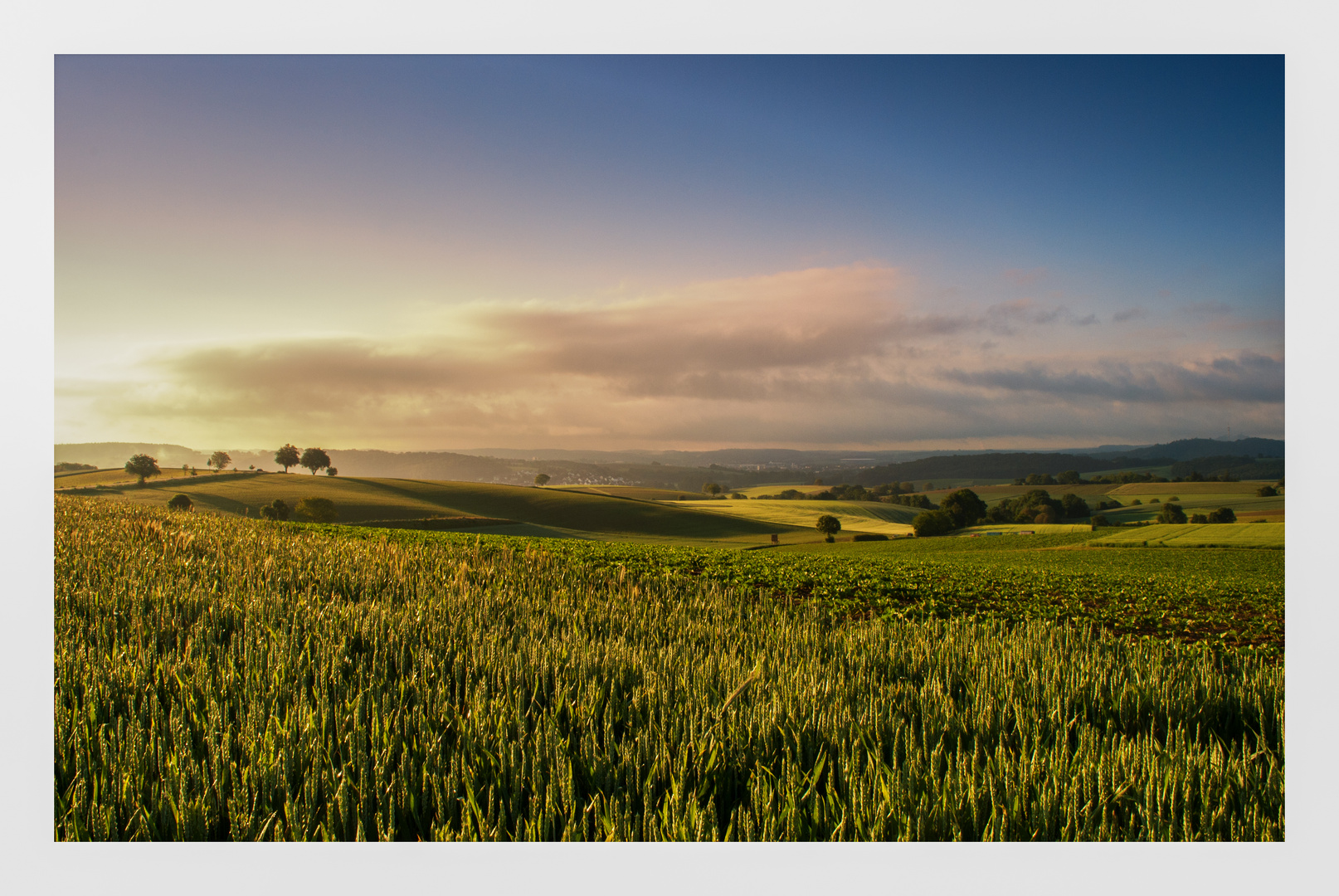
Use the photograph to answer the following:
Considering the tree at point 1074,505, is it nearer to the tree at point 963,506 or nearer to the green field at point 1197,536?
the green field at point 1197,536

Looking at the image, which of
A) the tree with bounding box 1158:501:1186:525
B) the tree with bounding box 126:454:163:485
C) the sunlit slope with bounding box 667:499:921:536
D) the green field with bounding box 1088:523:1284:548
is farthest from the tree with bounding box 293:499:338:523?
the tree with bounding box 1158:501:1186:525

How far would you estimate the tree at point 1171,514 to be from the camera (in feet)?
97.5

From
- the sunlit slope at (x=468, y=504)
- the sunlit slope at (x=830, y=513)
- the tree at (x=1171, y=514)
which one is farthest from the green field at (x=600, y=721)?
the sunlit slope at (x=830, y=513)

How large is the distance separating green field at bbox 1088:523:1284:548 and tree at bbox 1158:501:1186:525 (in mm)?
331

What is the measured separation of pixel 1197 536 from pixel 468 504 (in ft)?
126

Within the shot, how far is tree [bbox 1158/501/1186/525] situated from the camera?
97.5 ft

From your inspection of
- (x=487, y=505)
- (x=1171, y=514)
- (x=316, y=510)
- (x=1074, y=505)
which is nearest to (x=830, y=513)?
(x=1074, y=505)

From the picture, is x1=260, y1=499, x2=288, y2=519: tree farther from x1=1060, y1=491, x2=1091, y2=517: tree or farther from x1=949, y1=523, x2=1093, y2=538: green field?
x1=1060, y1=491, x2=1091, y2=517: tree

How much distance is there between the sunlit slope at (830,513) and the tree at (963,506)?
3.15m

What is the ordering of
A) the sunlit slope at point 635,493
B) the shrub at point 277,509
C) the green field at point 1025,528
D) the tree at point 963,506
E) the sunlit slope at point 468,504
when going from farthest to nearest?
1. the sunlit slope at point 635,493
2. the tree at point 963,506
3. the green field at point 1025,528
4. the sunlit slope at point 468,504
5. the shrub at point 277,509

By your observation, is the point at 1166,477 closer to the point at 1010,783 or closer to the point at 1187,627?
the point at 1187,627

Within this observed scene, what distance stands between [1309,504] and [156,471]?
31404 mm

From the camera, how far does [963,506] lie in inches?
1350

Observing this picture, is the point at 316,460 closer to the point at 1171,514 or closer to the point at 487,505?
the point at 487,505
